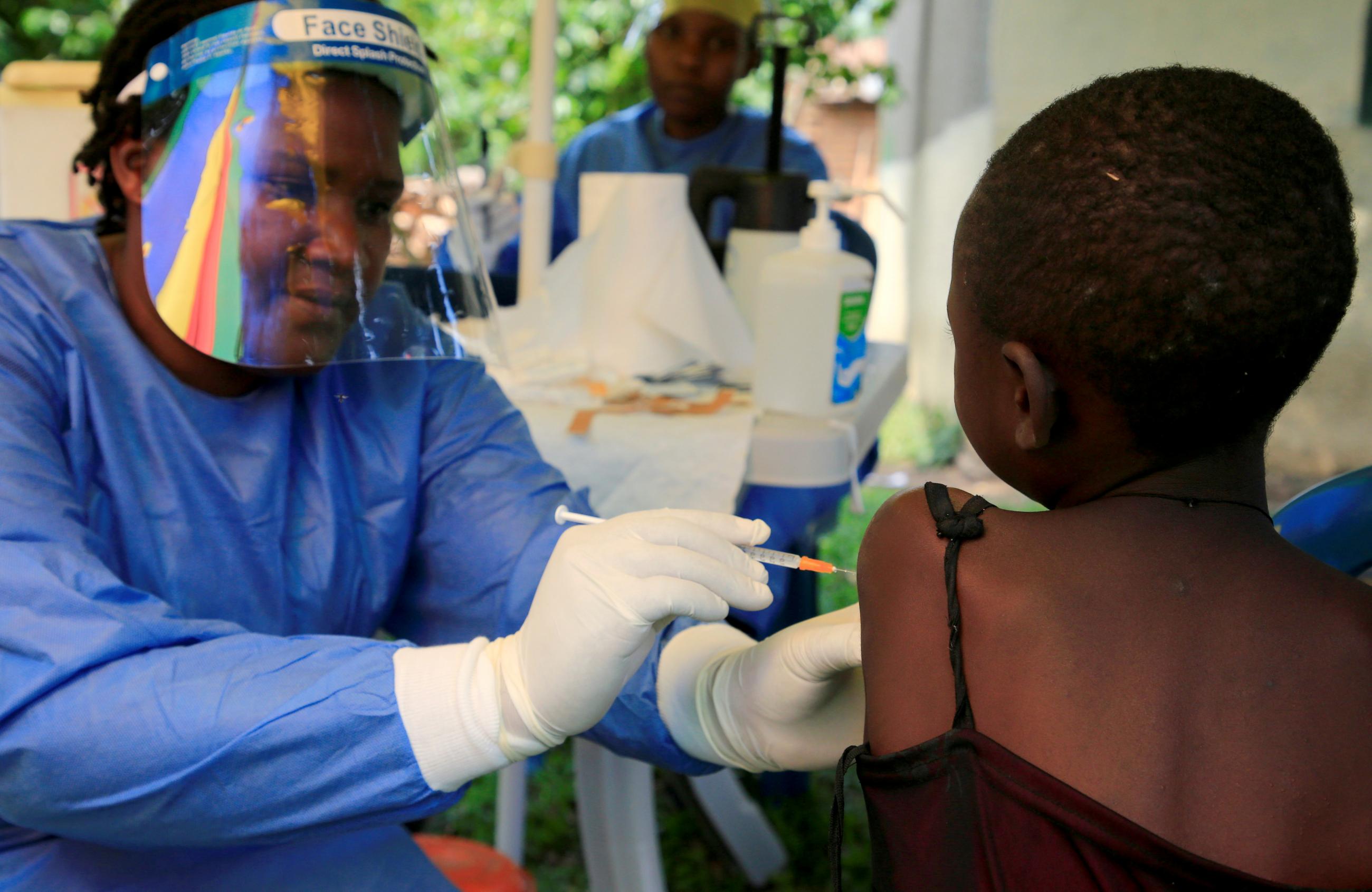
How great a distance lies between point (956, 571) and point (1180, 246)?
8.4 inches

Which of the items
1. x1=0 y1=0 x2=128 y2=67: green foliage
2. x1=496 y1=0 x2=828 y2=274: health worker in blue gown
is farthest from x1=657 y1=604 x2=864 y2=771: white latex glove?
x1=0 y1=0 x2=128 y2=67: green foliage

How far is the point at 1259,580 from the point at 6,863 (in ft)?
3.00

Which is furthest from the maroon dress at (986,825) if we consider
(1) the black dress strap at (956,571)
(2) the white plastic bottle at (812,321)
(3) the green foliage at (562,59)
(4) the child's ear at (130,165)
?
(3) the green foliage at (562,59)

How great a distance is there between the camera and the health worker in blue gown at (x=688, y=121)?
263 cm

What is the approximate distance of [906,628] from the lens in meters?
0.65

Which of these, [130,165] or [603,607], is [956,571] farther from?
[130,165]

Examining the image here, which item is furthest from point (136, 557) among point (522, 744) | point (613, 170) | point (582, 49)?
point (582, 49)

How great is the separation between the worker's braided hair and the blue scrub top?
1606mm

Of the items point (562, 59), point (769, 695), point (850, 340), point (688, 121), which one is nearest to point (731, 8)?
point (688, 121)

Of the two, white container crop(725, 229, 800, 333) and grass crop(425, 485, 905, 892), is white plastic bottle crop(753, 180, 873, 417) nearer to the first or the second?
white container crop(725, 229, 800, 333)

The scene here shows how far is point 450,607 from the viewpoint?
1.12m

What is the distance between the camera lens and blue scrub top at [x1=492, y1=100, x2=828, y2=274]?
274 centimetres

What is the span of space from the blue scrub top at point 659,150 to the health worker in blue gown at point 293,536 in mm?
1650

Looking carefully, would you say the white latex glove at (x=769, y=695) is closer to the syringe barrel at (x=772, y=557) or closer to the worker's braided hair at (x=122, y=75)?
the syringe barrel at (x=772, y=557)
